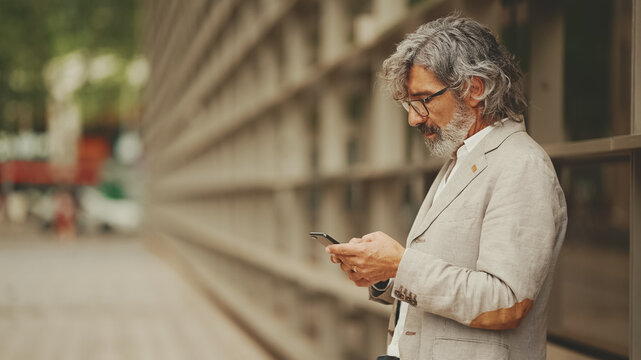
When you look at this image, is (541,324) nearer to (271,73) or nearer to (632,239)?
(632,239)

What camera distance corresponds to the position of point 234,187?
843cm

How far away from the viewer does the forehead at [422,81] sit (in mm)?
1987

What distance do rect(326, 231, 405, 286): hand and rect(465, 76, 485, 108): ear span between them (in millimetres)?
395

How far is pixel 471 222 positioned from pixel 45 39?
24805mm

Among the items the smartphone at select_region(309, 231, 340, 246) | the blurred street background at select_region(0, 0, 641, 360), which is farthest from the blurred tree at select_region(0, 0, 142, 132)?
the smartphone at select_region(309, 231, 340, 246)

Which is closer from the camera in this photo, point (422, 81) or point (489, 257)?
point (489, 257)

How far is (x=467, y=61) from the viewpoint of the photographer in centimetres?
193

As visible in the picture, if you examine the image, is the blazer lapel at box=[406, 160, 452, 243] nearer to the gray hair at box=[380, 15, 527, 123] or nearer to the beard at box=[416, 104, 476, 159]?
the beard at box=[416, 104, 476, 159]

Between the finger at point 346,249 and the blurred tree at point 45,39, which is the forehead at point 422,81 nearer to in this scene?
the finger at point 346,249

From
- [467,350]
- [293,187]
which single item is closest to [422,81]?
[467,350]

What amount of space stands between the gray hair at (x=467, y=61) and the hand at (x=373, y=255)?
404 millimetres

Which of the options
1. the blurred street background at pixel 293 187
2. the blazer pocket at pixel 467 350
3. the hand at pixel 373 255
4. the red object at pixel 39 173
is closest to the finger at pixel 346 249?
the hand at pixel 373 255

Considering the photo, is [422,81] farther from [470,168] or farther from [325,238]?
[325,238]

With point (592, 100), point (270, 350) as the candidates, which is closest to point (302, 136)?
point (270, 350)
